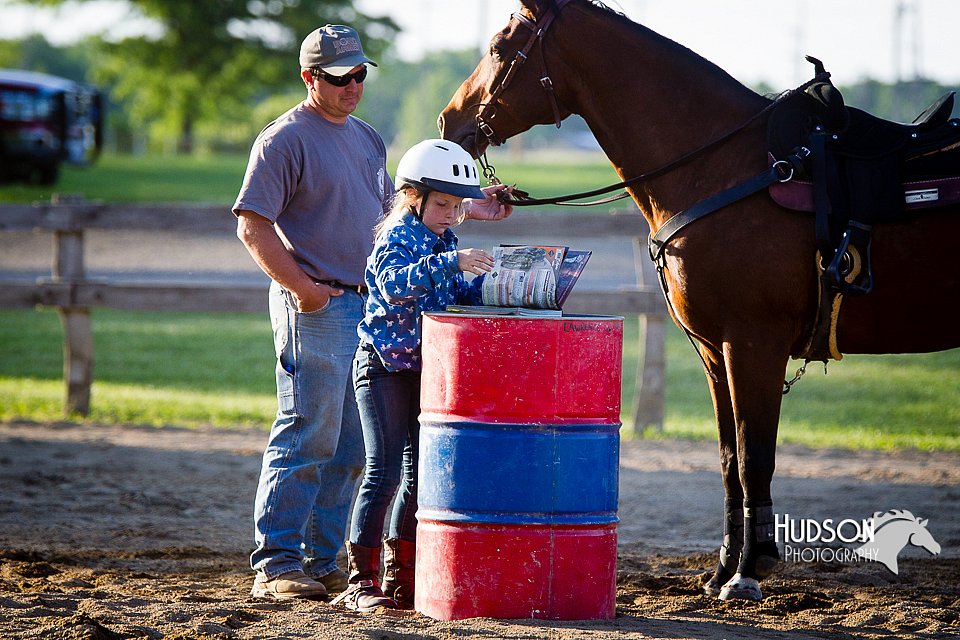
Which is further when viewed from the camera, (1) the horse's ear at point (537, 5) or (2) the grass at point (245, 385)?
(2) the grass at point (245, 385)

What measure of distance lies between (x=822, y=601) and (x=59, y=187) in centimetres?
2390

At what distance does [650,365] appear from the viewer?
910 cm

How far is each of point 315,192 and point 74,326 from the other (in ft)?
17.9

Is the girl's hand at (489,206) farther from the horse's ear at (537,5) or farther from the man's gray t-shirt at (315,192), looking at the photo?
the horse's ear at (537,5)

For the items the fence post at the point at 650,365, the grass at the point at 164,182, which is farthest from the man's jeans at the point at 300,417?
the grass at the point at 164,182

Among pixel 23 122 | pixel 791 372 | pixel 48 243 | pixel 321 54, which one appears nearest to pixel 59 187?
pixel 23 122

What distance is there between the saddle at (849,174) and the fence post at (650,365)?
4.47m

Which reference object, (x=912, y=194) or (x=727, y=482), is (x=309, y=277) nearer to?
(x=727, y=482)

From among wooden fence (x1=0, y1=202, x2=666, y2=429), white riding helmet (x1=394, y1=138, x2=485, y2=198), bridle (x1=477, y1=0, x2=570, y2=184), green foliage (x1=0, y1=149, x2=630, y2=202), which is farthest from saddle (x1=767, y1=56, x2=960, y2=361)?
green foliage (x1=0, y1=149, x2=630, y2=202)

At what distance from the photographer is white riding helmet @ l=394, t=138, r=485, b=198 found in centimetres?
412

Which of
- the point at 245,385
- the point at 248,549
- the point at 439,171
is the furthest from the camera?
the point at 245,385

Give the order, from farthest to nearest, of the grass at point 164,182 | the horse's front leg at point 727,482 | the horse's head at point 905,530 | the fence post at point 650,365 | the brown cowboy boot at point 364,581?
the grass at point 164,182 < the fence post at point 650,365 < the horse's head at point 905,530 < the horse's front leg at point 727,482 < the brown cowboy boot at point 364,581

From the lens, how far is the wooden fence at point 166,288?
9141 millimetres

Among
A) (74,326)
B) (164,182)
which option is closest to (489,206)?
(74,326)
